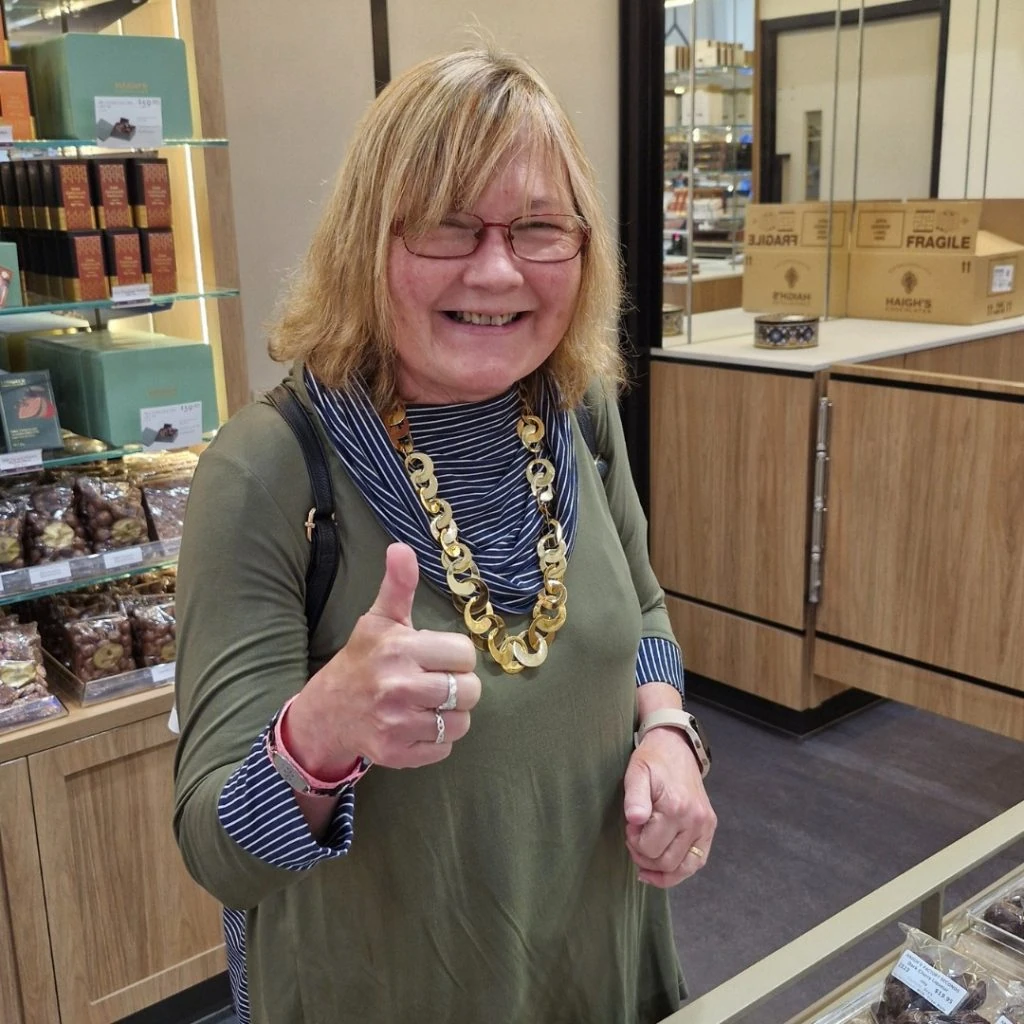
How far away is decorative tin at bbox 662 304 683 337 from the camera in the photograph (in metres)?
3.62

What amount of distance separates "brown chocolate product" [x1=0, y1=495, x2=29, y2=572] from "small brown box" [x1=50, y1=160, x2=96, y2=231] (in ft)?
1.65

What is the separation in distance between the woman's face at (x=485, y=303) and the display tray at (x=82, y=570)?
3.42 ft

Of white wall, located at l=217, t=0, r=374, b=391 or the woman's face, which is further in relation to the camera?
white wall, located at l=217, t=0, r=374, b=391

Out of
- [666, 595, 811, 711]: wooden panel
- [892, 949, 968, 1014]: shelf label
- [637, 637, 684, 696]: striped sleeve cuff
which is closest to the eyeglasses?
[637, 637, 684, 696]: striped sleeve cuff

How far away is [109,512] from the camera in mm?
2072

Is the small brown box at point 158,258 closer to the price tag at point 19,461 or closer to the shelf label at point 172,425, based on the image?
the shelf label at point 172,425

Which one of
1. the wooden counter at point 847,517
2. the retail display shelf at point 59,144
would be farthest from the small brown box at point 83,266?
the wooden counter at point 847,517

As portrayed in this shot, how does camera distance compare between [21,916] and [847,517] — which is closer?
[21,916]

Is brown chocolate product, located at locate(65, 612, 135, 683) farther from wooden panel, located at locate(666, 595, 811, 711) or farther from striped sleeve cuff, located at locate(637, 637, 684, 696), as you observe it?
wooden panel, located at locate(666, 595, 811, 711)

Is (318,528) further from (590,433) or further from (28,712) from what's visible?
(28,712)

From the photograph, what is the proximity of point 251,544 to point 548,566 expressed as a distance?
30 cm

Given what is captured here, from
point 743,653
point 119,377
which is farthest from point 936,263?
point 119,377

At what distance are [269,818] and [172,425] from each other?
1360 mm

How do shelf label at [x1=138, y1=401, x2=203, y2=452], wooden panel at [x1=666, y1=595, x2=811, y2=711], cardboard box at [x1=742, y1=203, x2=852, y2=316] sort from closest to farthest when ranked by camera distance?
shelf label at [x1=138, y1=401, x2=203, y2=452]
wooden panel at [x1=666, y1=595, x2=811, y2=711]
cardboard box at [x1=742, y1=203, x2=852, y2=316]
